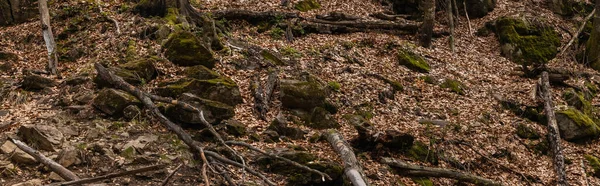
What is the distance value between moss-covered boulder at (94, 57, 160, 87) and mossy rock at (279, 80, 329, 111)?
2.81 meters

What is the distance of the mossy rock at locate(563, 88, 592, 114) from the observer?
12227 millimetres

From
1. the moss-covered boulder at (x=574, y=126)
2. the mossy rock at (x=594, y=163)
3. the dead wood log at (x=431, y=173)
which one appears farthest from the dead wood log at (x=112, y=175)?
the moss-covered boulder at (x=574, y=126)

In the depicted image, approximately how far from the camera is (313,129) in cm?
930

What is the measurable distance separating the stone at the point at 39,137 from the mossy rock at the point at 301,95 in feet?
14.6

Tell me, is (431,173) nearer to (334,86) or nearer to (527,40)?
(334,86)

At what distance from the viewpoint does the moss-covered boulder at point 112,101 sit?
7.96 m

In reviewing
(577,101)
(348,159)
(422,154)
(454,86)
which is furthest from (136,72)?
(577,101)

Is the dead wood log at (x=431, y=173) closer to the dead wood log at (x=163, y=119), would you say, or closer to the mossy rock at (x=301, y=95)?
the mossy rock at (x=301, y=95)

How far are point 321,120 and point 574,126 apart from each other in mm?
6436

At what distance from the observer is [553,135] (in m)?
10.4

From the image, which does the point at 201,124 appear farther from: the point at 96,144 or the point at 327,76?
the point at 327,76

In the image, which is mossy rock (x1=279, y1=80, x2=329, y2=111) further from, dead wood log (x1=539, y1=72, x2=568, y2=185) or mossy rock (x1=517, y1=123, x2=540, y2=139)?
dead wood log (x1=539, y1=72, x2=568, y2=185)

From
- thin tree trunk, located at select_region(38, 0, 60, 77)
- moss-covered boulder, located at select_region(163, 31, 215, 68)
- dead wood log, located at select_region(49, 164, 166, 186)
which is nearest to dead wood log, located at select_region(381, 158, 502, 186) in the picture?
dead wood log, located at select_region(49, 164, 166, 186)

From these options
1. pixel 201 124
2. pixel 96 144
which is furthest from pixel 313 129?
pixel 96 144
